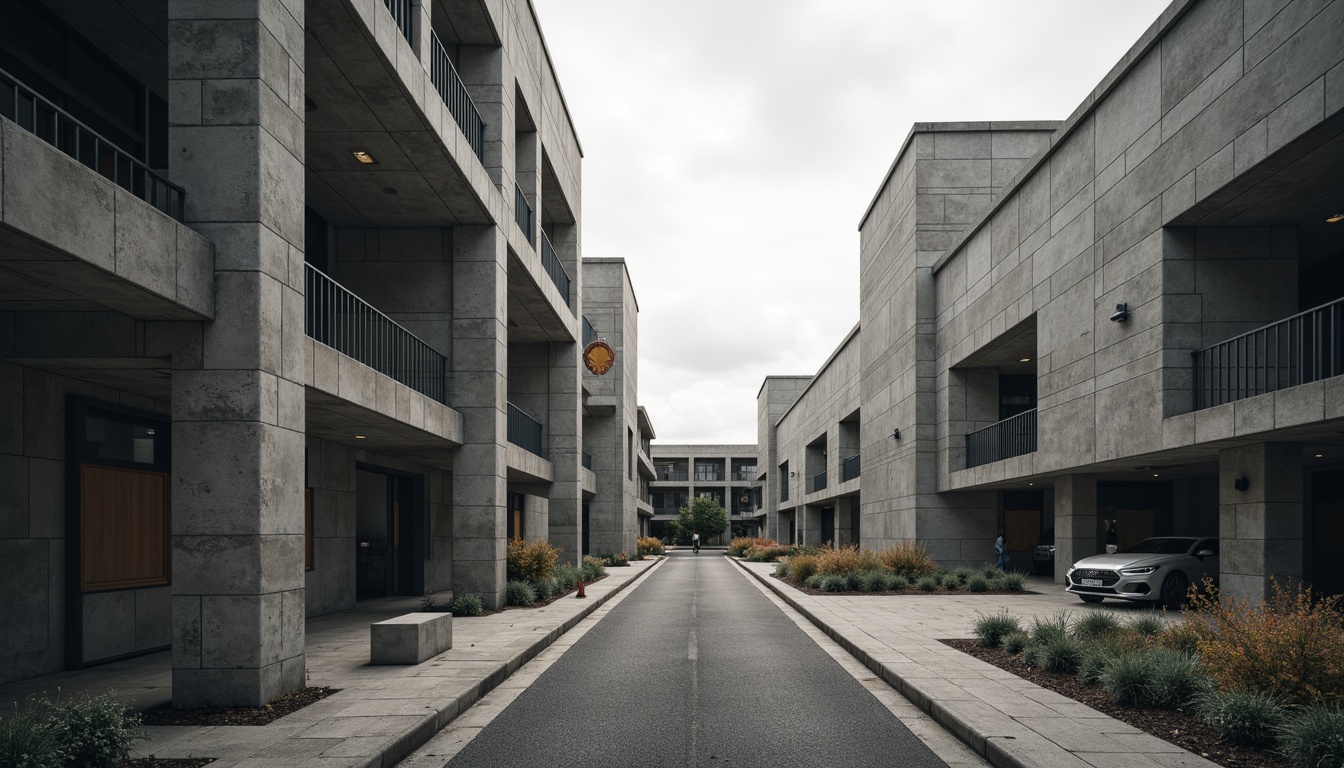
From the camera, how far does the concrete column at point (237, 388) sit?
8.66 metres

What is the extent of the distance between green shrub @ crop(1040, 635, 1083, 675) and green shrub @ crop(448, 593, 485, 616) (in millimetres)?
10616

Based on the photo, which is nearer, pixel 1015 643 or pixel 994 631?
pixel 1015 643

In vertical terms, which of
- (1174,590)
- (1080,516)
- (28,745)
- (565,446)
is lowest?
(1174,590)

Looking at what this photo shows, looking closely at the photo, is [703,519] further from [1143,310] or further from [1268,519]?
[1268,519]

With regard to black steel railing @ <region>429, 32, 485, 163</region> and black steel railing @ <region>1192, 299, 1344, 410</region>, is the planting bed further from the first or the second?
black steel railing @ <region>429, 32, 485, 163</region>

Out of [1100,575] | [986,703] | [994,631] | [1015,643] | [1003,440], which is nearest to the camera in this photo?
[986,703]

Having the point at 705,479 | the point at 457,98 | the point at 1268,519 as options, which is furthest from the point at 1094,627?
the point at 705,479

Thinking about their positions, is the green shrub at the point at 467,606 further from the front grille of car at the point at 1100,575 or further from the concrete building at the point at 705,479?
the concrete building at the point at 705,479

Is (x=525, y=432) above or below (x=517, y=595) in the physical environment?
above

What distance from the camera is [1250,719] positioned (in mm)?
6945

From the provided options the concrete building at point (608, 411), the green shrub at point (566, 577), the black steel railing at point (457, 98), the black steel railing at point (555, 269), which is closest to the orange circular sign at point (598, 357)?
the black steel railing at point (555, 269)

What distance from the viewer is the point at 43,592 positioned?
34.6ft

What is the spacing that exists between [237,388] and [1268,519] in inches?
572

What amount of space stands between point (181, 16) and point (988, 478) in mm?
21731
